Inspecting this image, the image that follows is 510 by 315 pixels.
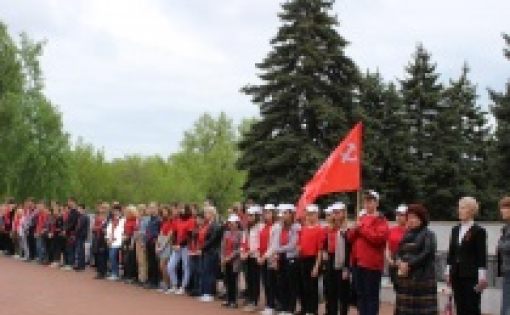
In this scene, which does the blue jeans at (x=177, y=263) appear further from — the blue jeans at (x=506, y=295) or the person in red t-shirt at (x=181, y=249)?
the blue jeans at (x=506, y=295)

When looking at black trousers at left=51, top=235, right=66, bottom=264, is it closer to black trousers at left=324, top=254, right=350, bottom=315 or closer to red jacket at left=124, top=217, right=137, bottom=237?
red jacket at left=124, top=217, right=137, bottom=237

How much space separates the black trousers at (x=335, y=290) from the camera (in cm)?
1402

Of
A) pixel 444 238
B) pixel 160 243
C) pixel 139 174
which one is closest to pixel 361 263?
pixel 444 238

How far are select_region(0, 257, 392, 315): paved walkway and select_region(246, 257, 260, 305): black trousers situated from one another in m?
0.66

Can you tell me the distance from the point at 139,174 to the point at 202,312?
224ft

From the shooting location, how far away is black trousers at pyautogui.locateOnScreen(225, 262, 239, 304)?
16953 mm

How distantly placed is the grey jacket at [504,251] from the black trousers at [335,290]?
380 centimetres

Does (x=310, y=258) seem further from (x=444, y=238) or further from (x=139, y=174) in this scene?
Answer: (x=139, y=174)

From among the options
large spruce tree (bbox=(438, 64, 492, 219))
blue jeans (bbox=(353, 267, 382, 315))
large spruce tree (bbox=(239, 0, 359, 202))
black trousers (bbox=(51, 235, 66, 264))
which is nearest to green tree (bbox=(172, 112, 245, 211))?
large spruce tree (bbox=(438, 64, 492, 219))

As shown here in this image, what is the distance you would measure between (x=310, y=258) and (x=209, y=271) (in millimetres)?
3774

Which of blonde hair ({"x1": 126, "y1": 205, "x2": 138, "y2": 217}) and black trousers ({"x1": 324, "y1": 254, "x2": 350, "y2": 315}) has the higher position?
blonde hair ({"x1": 126, "y1": 205, "x2": 138, "y2": 217})

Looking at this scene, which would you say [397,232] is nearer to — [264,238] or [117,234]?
[264,238]

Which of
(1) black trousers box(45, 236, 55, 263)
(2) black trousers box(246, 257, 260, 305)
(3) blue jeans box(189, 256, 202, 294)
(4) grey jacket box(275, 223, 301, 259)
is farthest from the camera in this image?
(1) black trousers box(45, 236, 55, 263)

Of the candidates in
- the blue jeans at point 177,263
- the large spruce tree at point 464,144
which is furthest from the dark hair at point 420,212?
the large spruce tree at point 464,144
